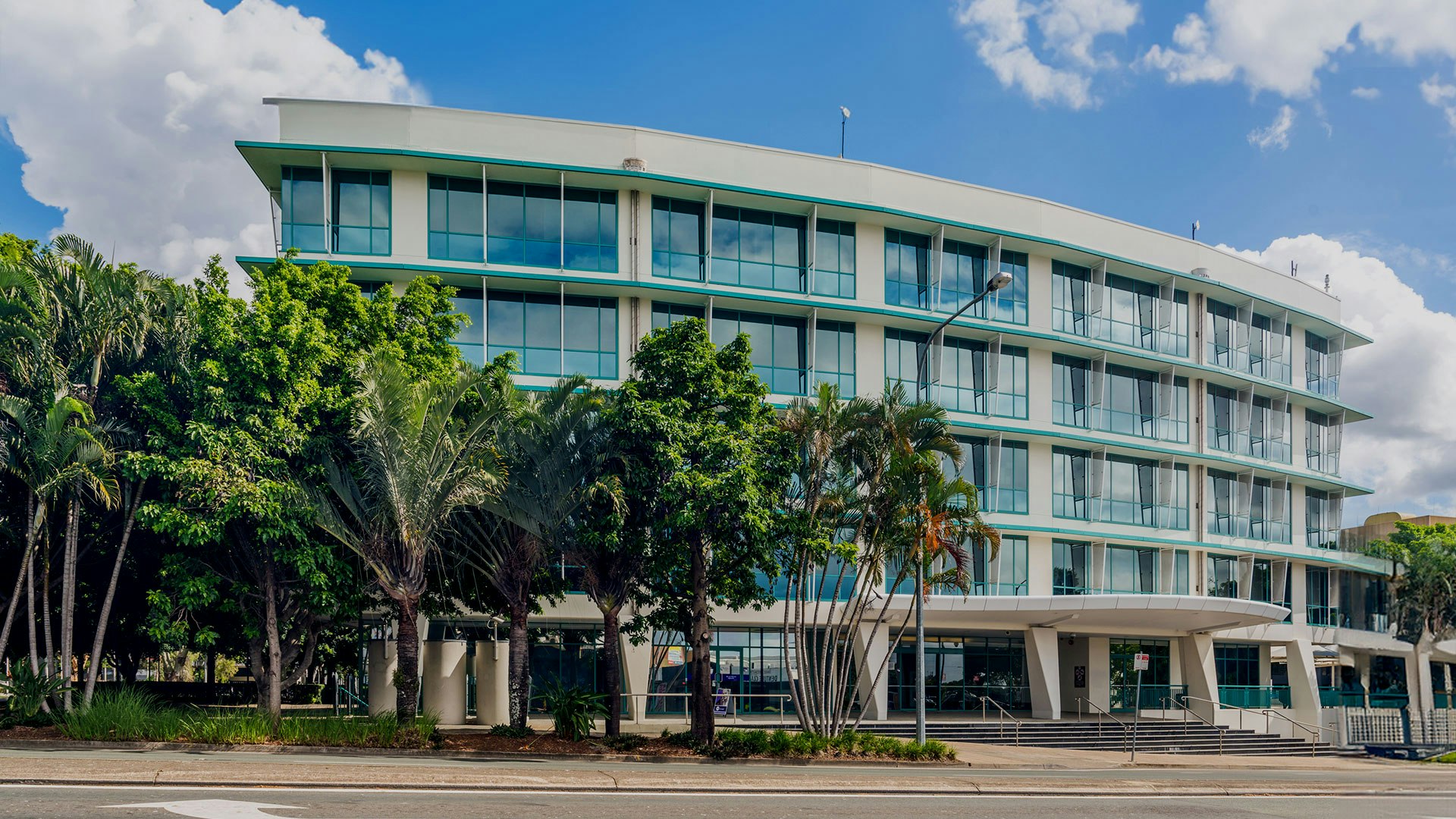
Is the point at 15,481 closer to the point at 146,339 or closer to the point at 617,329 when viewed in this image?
the point at 146,339

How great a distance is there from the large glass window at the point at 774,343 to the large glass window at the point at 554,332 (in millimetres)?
3302

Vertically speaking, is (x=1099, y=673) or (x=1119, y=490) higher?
(x=1119, y=490)

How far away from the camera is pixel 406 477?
68.9ft

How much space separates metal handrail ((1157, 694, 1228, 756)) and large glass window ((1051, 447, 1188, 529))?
5927 millimetres

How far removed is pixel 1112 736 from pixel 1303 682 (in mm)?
12913

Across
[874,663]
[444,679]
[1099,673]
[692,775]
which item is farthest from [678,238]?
[1099,673]

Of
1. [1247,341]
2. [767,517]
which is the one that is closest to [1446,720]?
[1247,341]

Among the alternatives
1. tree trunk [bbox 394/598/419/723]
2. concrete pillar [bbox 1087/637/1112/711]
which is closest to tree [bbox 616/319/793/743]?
tree trunk [bbox 394/598/419/723]

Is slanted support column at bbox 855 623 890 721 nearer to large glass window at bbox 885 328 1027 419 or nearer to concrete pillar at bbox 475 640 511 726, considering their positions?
large glass window at bbox 885 328 1027 419

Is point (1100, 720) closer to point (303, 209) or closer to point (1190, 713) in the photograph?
point (1190, 713)

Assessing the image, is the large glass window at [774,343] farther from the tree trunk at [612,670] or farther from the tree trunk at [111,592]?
the tree trunk at [111,592]

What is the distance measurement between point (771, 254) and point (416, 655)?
55.7ft

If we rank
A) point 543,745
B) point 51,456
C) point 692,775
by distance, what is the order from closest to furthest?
point 692,775, point 51,456, point 543,745

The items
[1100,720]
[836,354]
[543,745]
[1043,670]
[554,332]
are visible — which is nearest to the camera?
[543,745]
